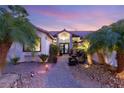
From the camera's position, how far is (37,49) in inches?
175

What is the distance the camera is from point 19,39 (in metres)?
4.20

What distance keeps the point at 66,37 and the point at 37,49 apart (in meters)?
0.43

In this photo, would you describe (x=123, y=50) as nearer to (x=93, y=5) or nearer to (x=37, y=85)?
(x=93, y=5)

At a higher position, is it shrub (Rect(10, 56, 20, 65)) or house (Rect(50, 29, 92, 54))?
house (Rect(50, 29, 92, 54))

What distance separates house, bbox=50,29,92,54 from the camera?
4512mm

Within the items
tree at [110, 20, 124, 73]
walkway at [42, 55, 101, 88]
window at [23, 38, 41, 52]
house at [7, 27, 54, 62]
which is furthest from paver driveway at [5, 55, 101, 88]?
tree at [110, 20, 124, 73]

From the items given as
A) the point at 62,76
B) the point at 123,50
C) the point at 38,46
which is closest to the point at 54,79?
the point at 62,76

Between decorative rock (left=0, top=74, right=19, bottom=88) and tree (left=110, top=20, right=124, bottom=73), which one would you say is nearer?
decorative rock (left=0, top=74, right=19, bottom=88)

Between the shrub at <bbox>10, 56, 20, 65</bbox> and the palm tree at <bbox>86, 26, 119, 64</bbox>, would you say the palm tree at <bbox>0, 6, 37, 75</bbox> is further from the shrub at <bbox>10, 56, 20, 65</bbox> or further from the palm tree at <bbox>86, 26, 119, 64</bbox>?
the palm tree at <bbox>86, 26, 119, 64</bbox>

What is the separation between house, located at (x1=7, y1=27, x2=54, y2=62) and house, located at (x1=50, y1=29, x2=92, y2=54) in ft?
0.28

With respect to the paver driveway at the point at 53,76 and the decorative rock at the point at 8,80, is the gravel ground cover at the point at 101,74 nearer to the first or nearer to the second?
the paver driveway at the point at 53,76

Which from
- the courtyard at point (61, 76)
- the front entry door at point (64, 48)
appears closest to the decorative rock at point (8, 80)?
the courtyard at point (61, 76)

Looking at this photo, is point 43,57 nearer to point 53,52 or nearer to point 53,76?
point 53,52

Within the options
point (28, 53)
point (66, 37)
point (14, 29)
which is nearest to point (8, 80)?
point (28, 53)
